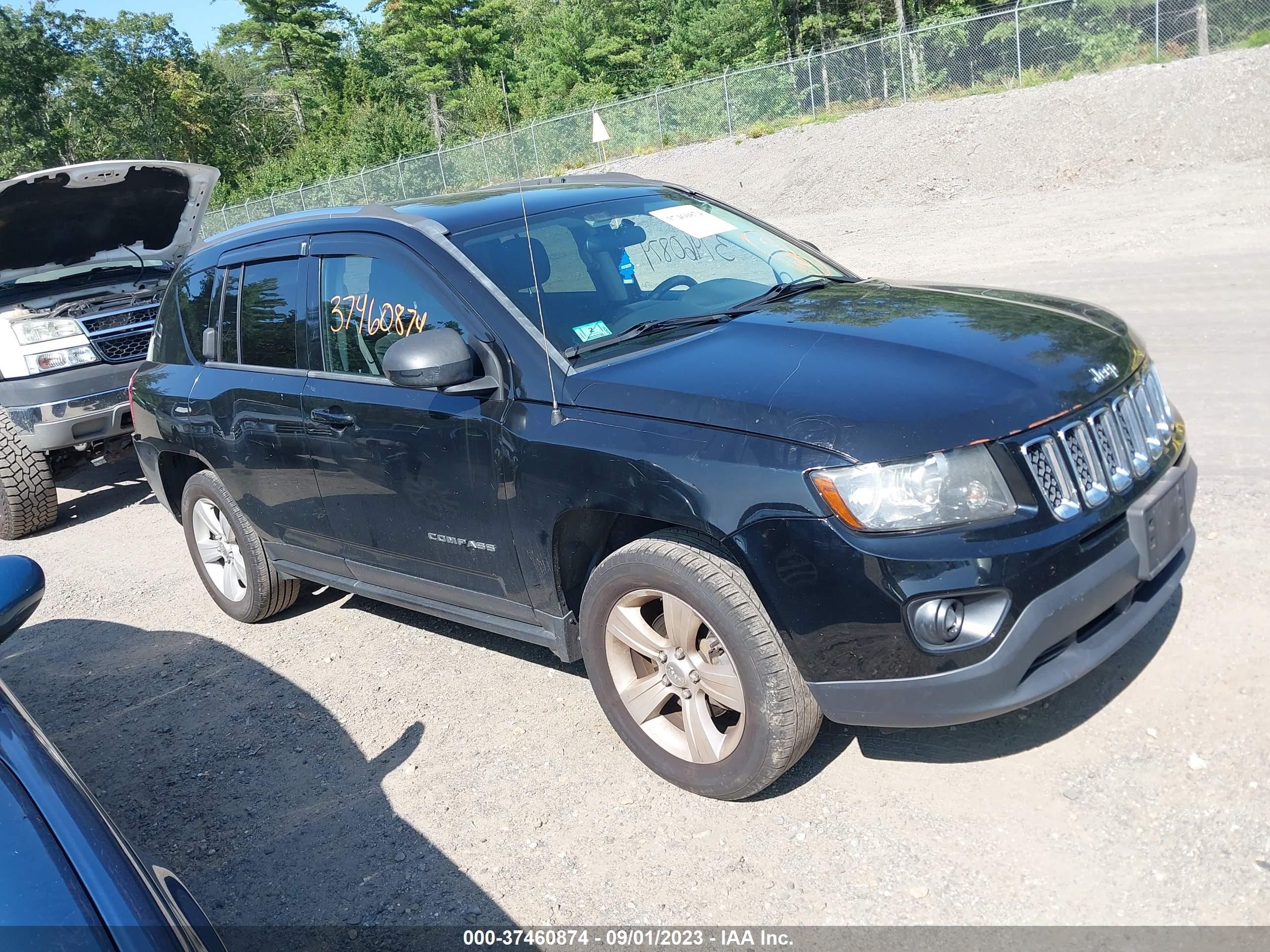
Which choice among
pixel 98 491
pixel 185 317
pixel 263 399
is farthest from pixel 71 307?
pixel 263 399

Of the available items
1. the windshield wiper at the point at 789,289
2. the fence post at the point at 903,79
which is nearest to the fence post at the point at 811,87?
the fence post at the point at 903,79

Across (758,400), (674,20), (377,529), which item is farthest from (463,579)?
(674,20)

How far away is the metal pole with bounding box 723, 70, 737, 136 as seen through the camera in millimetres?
29719

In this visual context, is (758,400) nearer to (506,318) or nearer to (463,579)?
(506,318)

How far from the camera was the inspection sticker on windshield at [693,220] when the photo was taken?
4371 mm

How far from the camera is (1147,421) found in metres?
3.36

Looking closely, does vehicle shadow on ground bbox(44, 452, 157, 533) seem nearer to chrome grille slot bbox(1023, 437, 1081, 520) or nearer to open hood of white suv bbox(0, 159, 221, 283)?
open hood of white suv bbox(0, 159, 221, 283)

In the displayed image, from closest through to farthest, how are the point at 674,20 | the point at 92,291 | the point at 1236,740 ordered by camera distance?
the point at 1236,740, the point at 92,291, the point at 674,20

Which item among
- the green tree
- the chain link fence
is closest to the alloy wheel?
the chain link fence

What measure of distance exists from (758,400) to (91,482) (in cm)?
859

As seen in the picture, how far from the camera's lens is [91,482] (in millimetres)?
9703

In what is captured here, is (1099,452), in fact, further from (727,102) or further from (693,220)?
(727,102)

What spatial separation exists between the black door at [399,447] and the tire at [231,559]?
3.13ft

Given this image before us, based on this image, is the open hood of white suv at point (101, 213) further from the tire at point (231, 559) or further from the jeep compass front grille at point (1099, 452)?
the jeep compass front grille at point (1099, 452)
